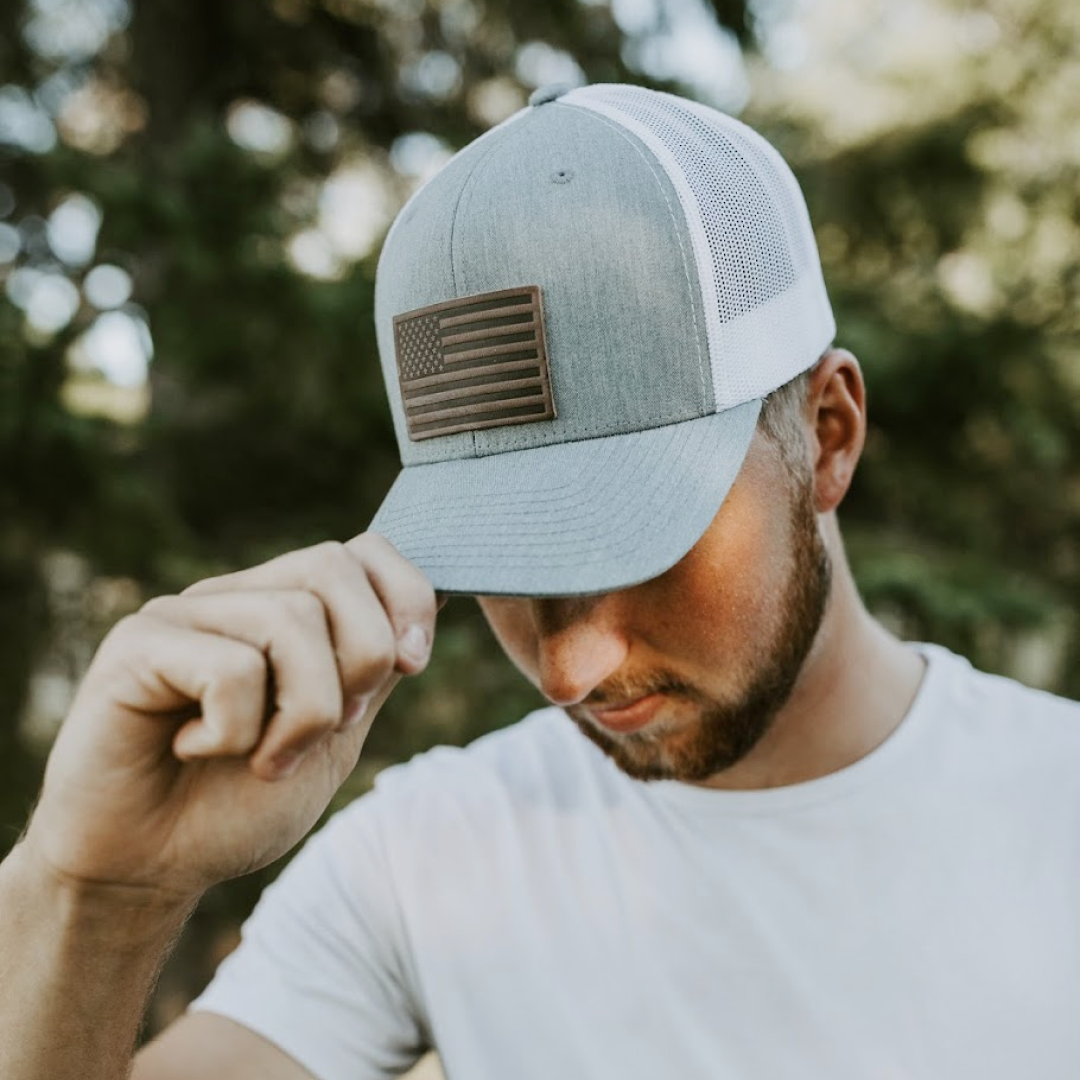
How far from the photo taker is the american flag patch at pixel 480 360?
4.60 feet

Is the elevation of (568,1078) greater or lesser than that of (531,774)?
lesser

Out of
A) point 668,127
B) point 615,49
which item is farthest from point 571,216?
point 615,49

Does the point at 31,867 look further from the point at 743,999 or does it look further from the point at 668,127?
the point at 668,127

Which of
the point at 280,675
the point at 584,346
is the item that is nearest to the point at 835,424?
the point at 584,346

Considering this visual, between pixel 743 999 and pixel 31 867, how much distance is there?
3.18 ft

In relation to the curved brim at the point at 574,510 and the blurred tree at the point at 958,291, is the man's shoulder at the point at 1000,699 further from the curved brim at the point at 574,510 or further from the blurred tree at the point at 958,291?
the blurred tree at the point at 958,291

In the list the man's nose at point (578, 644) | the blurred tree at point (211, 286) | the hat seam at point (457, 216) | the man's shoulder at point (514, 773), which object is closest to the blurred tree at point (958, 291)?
the blurred tree at point (211, 286)

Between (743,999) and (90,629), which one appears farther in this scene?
(90,629)

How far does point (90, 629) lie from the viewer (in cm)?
433

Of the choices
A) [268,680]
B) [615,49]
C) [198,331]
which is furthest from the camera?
[615,49]

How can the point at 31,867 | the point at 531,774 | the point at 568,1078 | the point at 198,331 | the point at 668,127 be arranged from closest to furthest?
the point at 31,867 < the point at 668,127 < the point at 568,1078 < the point at 531,774 < the point at 198,331

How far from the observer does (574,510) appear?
1361 millimetres

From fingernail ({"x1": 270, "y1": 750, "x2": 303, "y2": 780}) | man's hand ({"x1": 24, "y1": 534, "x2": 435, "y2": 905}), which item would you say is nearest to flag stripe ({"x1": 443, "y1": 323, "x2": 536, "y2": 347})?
man's hand ({"x1": 24, "y1": 534, "x2": 435, "y2": 905})

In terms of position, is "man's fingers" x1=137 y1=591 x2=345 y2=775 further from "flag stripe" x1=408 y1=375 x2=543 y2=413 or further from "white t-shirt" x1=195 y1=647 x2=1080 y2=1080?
"white t-shirt" x1=195 y1=647 x2=1080 y2=1080
